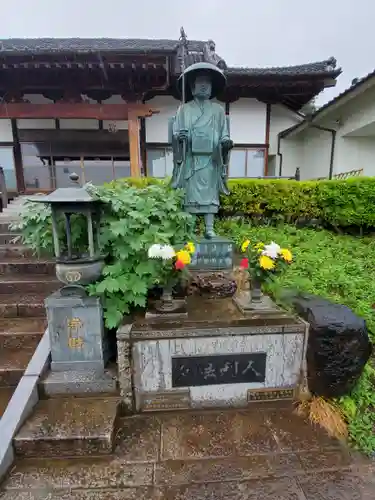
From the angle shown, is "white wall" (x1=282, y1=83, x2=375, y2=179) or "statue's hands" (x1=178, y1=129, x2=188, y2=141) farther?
"white wall" (x1=282, y1=83, x2=375, y2=179)

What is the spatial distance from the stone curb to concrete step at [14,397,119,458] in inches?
2.6

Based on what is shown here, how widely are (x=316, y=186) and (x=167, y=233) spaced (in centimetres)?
544

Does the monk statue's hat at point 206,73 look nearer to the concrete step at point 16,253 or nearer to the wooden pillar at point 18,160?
the concrete step at point 16,253

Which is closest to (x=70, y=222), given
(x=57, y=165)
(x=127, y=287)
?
(x=127, y=287)

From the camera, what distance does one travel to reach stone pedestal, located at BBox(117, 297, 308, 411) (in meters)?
2.77

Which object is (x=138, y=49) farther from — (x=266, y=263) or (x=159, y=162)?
(x=266, y=263)

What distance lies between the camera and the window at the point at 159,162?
10.9 metres

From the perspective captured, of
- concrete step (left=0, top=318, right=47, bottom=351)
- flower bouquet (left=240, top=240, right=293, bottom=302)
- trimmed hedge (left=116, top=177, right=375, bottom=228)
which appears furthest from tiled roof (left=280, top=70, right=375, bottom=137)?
concrete step (left=0, top=318, right=47, bottom=351)

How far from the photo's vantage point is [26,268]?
471 cm

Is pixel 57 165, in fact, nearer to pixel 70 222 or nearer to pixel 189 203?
pixel 189 203

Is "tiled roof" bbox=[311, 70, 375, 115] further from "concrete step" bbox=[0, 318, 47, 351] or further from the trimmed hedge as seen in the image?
"concrete step" bbox=[0, 318, 47, 351]

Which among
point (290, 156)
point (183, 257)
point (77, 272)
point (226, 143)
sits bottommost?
point (77, 272)

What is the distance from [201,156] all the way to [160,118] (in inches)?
283

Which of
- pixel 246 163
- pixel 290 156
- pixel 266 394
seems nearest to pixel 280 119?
pixel 290 156
